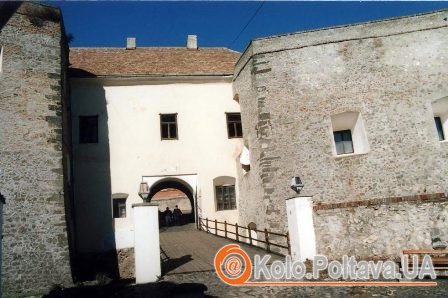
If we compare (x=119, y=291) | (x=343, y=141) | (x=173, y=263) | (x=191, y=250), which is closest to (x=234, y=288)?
(x=119, y=291)

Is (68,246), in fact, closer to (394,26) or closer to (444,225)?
(444,225)

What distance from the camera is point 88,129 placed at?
1783 centimetres

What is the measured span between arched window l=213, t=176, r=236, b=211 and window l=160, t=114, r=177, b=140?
3171 millimetres

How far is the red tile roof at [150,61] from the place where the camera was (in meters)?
19.2

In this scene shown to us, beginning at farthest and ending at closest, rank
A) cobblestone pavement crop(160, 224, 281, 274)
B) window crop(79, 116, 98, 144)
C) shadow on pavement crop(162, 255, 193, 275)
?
1. window crop(79, 116, 98, 144)
2. cobblestone pavement crop(160, 224, 281, 274)
3. shadow on pavement crop(162, 255, 193, 275)

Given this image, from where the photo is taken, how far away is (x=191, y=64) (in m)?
20.5

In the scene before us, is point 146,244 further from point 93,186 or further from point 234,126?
point 234,126

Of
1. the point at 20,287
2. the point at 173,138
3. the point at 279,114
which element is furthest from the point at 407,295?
the point at 173,138

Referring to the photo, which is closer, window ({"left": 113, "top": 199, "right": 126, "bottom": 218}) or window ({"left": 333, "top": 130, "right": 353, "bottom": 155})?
window ({"left": 333, "top": 130, "right": 353, "bottom": 155})

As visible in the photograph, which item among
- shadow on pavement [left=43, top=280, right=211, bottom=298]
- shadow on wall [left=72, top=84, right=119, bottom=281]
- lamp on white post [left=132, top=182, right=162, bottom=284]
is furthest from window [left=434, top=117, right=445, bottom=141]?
shadow on wall [left=72, top=84, right=119, bottom=281]

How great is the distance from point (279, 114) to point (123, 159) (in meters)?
7.82

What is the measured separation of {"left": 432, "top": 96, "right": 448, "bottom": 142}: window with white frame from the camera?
15.0 m

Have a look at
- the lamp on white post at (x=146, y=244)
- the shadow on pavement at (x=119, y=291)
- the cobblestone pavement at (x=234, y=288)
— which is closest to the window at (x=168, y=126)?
the cobblestone pavement at (x=234, y=288)

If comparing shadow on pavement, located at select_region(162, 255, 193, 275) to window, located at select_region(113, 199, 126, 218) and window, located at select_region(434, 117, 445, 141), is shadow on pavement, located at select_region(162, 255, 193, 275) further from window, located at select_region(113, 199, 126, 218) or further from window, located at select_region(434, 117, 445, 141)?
window, located at select_region(434, 117, 445, 141)
